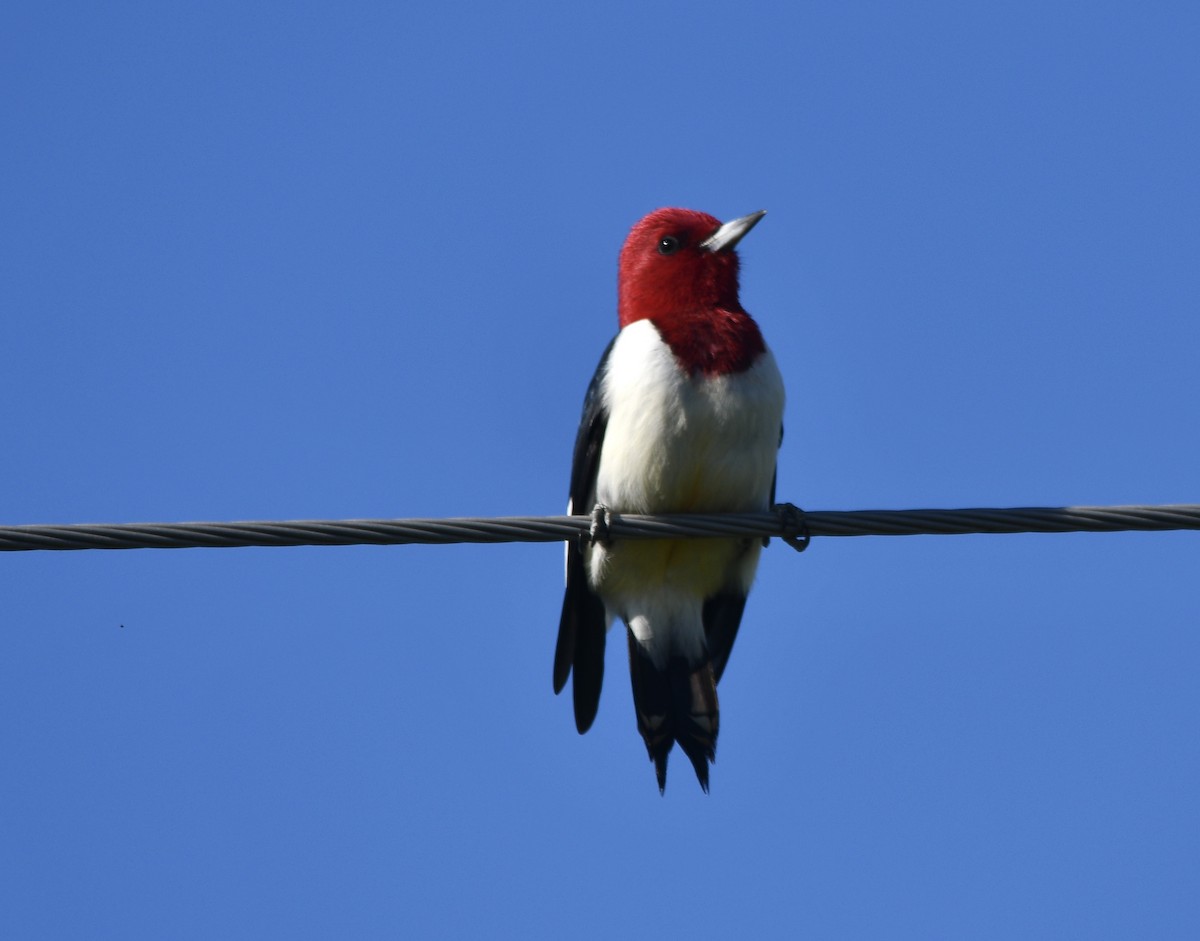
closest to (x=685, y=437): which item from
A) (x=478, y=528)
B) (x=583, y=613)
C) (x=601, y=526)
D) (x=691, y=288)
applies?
(x=601, y=526)

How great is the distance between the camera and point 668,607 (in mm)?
6695

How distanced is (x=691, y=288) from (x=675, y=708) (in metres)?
1.61

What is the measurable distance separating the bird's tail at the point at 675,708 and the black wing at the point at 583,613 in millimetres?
159

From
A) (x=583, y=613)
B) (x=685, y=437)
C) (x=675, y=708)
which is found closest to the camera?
(x=685, y=437)

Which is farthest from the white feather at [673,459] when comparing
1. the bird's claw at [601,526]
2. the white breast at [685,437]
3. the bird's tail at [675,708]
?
the bird's claw at [601,526]

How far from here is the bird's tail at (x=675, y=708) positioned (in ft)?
21.4

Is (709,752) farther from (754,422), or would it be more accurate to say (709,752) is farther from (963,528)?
(963,528)

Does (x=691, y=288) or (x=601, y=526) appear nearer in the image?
(x=601, y=526)

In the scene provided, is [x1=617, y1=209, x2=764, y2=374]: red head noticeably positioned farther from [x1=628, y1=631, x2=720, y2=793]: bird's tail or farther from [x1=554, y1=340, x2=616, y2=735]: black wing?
[x1=628, y1=631, x2=720, y2=793]: bird's tail

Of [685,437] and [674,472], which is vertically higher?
[685,437]

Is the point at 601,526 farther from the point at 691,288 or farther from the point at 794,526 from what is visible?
the point at 691,288

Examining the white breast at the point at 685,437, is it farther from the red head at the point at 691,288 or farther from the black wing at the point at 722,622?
the black wing at the point at 722,622

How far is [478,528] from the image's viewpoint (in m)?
4.84

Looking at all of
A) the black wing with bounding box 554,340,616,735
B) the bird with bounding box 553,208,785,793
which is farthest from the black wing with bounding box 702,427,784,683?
the black wing with bounding box 554,340,616,735
